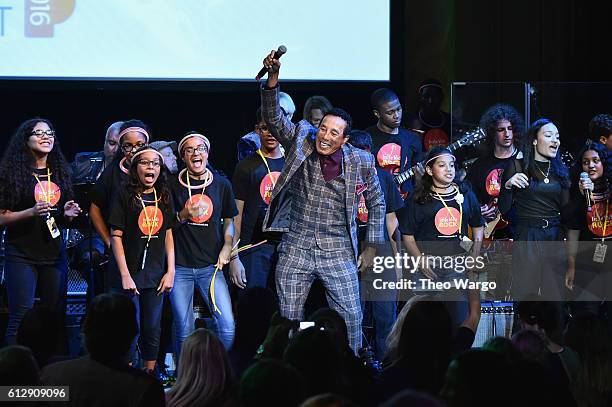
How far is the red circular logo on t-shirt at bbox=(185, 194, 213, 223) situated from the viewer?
20.6 feet

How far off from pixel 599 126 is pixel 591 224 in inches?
26.4

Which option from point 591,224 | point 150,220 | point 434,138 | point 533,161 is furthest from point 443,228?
point 150,220

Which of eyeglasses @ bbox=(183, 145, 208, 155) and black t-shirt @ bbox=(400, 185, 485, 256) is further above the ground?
eyeglasses @ bbox=(183, 145, 208, 155)

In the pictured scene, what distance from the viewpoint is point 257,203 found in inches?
264

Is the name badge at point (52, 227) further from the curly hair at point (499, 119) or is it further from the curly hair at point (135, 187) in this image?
the curly hair at point (499, 119)

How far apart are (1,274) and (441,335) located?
13.5 ft

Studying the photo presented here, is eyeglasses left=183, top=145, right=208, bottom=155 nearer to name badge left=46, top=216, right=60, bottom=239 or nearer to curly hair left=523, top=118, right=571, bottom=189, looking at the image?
name badge left=46, top=216, right=60, bottom=239

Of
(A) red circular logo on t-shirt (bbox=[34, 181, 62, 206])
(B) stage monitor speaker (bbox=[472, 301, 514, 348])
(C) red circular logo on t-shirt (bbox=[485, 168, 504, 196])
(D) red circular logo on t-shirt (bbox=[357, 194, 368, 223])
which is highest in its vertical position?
(C) red circular logo on t-shirt (bbox=[485, 168, 504, 196])

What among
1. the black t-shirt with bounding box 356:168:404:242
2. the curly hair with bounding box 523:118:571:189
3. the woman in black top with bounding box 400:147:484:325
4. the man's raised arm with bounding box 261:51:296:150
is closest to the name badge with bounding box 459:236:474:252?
the woman in black top with bounding box 400:147:484:325

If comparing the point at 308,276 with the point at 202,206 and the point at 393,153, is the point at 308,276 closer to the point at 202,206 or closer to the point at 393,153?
the point at 202,206

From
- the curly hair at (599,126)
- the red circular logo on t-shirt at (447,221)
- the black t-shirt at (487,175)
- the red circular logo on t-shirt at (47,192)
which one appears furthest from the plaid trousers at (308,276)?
the curly hair at (599,126)

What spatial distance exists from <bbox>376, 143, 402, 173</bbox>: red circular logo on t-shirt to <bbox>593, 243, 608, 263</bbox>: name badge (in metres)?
1.52

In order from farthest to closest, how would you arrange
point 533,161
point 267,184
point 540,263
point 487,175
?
1. point 487,175
2. point 533,161
3. point 540,263
4. point 267,184

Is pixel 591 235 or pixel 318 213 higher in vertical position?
pixel 318 213
